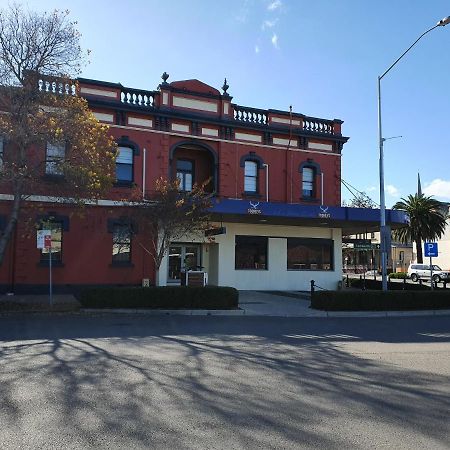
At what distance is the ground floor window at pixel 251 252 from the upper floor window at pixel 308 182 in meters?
3.74

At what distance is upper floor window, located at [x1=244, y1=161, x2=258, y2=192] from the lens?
2677cm

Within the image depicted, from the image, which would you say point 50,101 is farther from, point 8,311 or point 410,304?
point 410,304

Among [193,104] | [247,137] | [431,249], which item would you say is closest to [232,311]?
[431,249]

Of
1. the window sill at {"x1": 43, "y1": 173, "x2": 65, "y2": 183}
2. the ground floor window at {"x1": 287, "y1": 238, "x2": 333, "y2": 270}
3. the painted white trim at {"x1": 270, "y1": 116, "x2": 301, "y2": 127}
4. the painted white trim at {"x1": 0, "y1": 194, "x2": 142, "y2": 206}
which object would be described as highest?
the painted white trim at {"x1": 270, "y1": 116, "x2": 301, "y2": 127}

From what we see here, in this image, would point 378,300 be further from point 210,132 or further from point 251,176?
point 210,132

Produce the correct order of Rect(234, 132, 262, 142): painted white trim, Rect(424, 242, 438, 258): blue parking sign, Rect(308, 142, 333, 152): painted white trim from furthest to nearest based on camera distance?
1. Rect(308, 142, 333, 152): painted white trim
2. Rect(234, 132, 262, 142): painted white trim
3. Rect(424, 242, 438, 258): blue parking sign

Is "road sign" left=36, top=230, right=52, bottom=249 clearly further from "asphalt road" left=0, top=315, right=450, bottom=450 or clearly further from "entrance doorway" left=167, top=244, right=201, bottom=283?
"entrance doorway" left=167, top=244, right=201, bottom=283

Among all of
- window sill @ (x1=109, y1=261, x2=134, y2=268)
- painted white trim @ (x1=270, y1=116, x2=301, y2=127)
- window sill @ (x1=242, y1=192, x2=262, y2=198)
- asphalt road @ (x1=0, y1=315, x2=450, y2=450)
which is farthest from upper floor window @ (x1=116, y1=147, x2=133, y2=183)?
asphalt road @ (x1=0, y1=315, x2=450, y2=450)

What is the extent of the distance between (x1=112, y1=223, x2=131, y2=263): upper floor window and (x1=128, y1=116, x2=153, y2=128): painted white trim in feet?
16.9

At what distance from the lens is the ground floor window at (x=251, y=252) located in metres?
26.4

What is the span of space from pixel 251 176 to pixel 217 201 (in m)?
5.42

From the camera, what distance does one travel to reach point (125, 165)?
79.5ft

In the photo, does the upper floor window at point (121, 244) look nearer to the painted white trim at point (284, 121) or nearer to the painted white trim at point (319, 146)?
the painted white trim at point (284, 121)

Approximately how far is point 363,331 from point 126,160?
1517 centimetres
